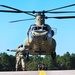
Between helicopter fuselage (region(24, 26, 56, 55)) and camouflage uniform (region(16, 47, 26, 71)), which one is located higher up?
helicopter fuselage (region(24, 26, 56, 55))

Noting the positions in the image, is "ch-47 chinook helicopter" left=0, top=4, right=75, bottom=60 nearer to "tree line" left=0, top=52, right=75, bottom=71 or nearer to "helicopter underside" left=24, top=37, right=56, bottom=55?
"helicopter underside" left=24, top=37, right=56, bottom=55

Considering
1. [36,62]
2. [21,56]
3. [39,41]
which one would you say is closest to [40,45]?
[39,41]

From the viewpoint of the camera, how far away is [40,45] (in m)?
33.5

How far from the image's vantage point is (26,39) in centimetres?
3634

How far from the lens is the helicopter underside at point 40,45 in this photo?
3331 centimetres

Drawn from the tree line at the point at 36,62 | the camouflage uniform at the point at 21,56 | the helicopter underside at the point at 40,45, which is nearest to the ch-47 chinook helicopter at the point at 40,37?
the helicopter underside at the point at 40,45

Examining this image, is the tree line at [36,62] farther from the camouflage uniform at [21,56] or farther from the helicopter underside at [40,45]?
the camouflage uniform at [21,56]

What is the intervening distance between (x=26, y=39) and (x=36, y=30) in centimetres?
350

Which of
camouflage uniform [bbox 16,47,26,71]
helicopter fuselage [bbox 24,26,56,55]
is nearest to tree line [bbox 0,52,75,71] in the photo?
helicopter fuselage [bbox 24,26,56,55]

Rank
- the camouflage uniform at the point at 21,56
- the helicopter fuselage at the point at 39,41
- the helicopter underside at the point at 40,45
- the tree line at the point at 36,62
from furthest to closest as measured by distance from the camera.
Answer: the tree line at the point at 36,62, the helicopter underside at the point at 40,45, the helicopter fuselage at the point at 39,41, the camouflage uniform at the point at 21,56

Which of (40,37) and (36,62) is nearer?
(40,37)

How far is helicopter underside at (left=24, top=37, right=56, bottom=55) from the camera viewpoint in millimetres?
33312


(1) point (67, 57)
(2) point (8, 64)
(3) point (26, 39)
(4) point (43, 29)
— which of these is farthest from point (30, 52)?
(1) point (67, 57)

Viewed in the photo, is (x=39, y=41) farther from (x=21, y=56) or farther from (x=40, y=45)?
(x=21, y=56)
